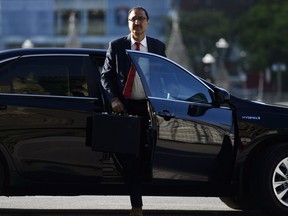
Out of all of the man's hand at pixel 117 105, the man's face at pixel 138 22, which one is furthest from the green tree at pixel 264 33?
the man's hand at pixel 117 105

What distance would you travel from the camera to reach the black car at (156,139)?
6.35 m

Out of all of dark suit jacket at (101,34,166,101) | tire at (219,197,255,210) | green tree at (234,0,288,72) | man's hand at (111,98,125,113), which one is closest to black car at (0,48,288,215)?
dark suit jacket at (101,34,166,101)

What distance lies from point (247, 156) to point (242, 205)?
3.23 ft

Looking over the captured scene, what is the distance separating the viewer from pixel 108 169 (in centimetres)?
646

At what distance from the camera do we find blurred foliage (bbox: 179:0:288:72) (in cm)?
6619

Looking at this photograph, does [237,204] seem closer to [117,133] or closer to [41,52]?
[117,133]

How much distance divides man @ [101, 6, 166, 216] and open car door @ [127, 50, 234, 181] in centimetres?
9

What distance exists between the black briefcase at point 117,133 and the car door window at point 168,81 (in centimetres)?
36

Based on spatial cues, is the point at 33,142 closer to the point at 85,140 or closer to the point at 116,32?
the point at 85,140

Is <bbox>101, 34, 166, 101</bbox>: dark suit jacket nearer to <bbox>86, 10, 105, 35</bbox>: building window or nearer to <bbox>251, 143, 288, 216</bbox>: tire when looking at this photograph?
<bbox>251, 143, 288, 216</bbox>: tire

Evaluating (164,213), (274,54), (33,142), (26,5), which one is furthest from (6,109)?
(26,5)

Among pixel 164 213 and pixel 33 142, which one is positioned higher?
pixel 33 142

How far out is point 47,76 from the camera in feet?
21.9

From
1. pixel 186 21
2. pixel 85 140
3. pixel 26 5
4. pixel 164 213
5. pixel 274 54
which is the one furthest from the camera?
pixel 26 5
